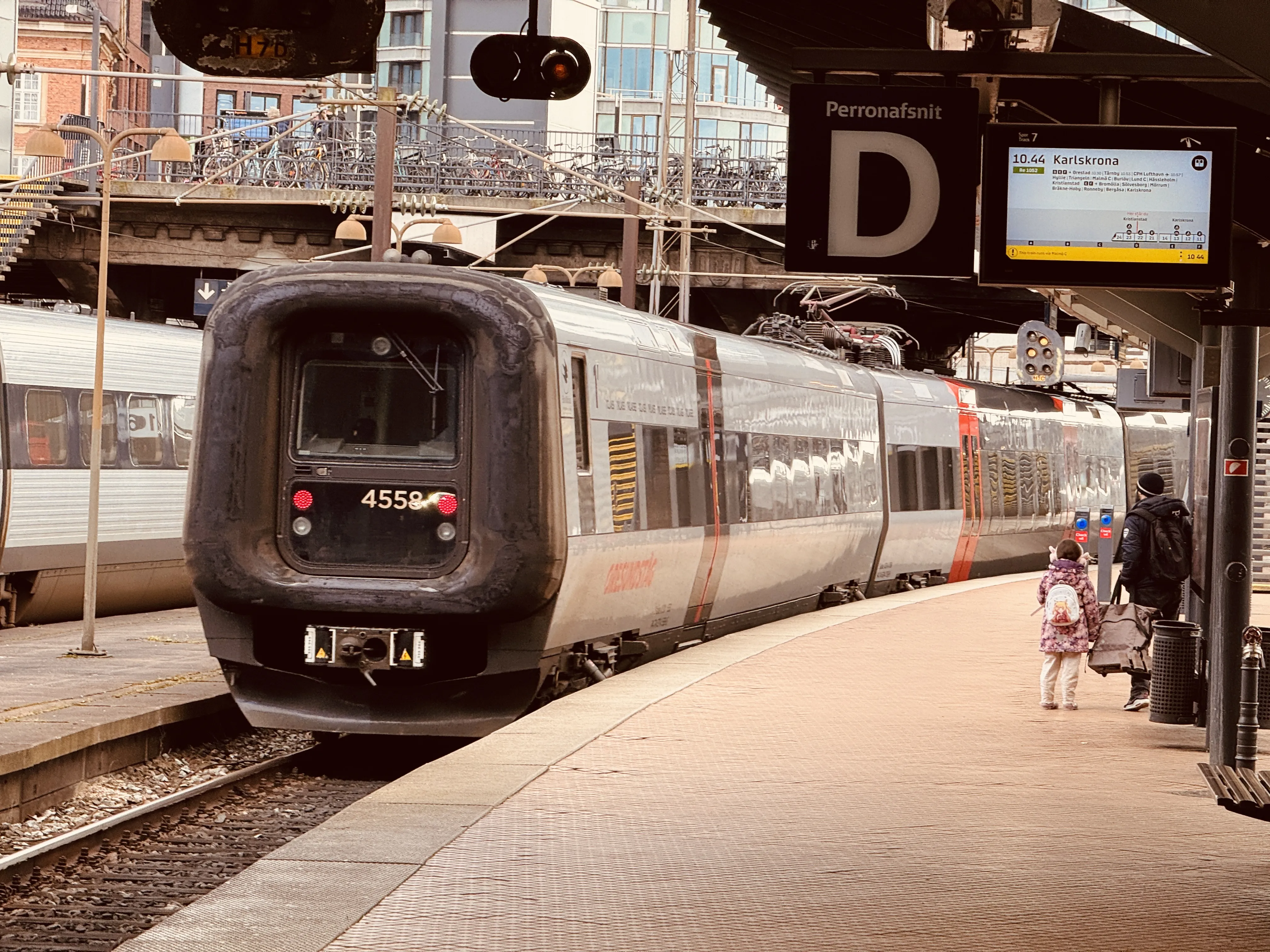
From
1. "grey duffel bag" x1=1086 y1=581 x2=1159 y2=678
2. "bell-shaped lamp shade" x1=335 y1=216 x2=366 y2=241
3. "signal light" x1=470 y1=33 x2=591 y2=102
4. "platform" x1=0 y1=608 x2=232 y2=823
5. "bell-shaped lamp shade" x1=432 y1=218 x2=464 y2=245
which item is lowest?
"platform" x1=0 y1=608 x2=232 y2=823

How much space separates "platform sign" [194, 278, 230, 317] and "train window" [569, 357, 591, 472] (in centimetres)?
2888

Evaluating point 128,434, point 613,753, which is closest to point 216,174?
point 128,434

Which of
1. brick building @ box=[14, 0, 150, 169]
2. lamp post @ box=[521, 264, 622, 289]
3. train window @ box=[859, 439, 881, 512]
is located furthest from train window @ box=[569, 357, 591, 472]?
brick building @ box=[14, 0, 150, 169]

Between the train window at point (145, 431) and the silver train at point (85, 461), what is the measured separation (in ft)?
0.05

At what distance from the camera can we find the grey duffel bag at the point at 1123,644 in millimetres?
13156

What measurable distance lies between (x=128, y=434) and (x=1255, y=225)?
1267 cm

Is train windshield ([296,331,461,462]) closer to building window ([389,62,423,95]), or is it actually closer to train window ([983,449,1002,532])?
train window ([983,449,1002,532])

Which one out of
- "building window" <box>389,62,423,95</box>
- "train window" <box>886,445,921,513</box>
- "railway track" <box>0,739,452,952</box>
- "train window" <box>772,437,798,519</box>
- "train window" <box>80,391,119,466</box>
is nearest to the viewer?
"railway track" <box>0,739,452,952</box>

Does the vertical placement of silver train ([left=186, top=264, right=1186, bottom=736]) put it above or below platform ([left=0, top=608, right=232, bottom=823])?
above

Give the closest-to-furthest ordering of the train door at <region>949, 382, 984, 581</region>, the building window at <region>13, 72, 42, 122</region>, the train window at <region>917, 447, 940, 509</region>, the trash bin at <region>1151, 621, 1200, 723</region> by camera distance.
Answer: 1. the trash bin at <region>1151, 621, 1200, 723</region>
2. the train window at <region>917, 447, 940, 509</region>
3. the train door at <region>949, 382, 984, 581</region>
4. the building window at <region>13, 72, 42, 122</region>

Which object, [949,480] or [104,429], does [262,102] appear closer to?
[949,480]

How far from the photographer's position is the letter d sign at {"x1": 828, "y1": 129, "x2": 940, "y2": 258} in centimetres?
866

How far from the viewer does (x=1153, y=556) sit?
45.3 feet

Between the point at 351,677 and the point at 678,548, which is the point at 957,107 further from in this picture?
the point at 678,548
